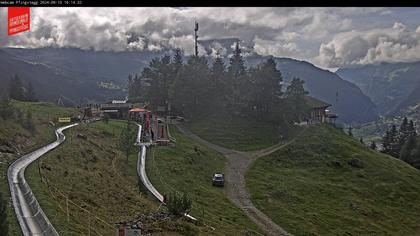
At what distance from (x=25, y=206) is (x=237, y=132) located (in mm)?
59186

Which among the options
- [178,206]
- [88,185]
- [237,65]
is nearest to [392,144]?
[237,65]

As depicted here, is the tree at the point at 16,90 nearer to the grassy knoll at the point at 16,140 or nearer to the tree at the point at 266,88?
the grassy knoll at the point at 16,140

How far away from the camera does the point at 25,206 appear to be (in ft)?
74.1

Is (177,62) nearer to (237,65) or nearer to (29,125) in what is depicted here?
(237,65)

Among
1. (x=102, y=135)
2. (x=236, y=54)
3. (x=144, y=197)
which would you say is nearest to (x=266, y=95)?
(x=236, y=54)

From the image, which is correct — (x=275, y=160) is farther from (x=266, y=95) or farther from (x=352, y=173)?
→ (x=266, y=95)

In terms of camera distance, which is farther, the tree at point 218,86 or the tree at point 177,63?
the tree at point 177,63

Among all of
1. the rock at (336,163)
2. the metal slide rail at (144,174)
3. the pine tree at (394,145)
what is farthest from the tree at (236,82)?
the pine tree at (394,145)

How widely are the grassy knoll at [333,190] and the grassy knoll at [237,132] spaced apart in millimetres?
5260

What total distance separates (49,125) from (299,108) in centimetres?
5031

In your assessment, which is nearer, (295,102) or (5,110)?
(5,110)

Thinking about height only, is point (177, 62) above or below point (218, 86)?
above

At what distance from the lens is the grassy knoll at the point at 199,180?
108ft

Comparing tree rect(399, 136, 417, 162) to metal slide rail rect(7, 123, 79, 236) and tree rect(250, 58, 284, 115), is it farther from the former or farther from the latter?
metal slide rail rect(7, 123, 79, 236)
